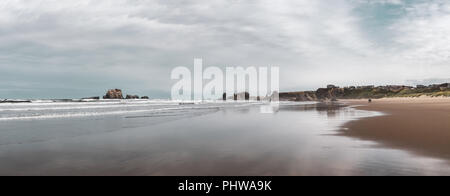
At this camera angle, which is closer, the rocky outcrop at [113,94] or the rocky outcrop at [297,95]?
the rocky outcrop at [113,94]

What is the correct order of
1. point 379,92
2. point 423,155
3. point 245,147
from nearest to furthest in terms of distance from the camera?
Result: point 423,155, point 245,147, point 379,92

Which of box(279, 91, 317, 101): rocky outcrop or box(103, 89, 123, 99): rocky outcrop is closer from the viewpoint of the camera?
box(103, 89, 123, 99): rocky outcrop

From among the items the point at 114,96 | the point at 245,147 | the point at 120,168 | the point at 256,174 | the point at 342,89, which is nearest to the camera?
the point at 256,174

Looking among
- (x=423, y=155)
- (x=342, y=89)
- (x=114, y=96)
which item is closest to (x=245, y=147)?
(x=423, y=155)

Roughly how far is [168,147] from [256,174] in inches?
128

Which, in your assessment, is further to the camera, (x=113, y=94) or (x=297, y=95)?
(x=297, y=95)

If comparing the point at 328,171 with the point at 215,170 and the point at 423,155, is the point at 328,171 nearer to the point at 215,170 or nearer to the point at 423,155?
the point at 215,170

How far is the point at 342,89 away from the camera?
122 m

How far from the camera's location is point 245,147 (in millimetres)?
6844
